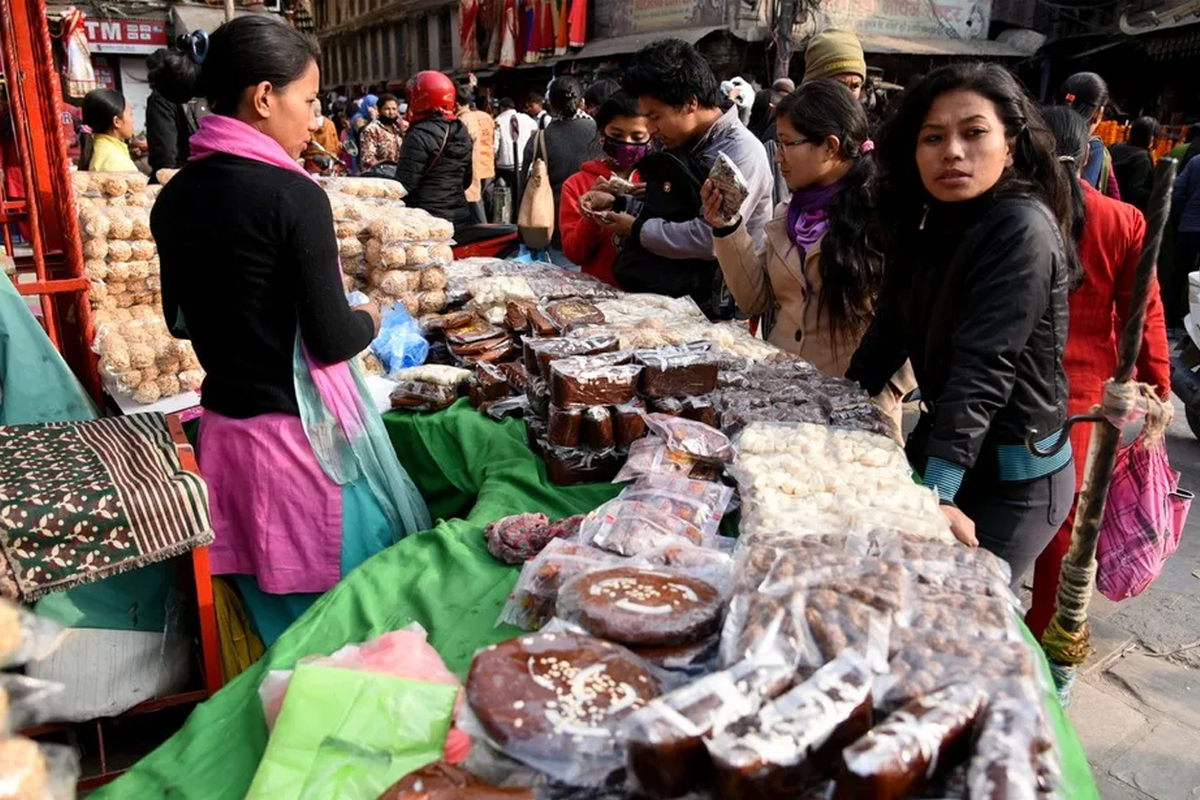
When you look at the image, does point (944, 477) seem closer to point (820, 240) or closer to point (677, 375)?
point (677, 375)

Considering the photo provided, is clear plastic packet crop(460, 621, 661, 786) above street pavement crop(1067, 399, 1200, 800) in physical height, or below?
above

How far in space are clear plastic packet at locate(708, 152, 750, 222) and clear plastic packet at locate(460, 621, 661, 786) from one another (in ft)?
6.02

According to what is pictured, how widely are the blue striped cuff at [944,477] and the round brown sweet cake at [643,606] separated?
Answer: 30.7 inches

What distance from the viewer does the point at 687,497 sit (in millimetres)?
1786

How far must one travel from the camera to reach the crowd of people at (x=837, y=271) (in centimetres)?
191

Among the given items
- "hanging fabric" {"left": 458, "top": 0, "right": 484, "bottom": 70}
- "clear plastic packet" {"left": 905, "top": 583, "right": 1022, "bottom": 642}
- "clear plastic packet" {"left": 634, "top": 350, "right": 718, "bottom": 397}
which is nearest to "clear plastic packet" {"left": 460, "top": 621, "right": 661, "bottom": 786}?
"clear plastic packet" {"left": 905, "top": 583, "right": 1022, "bottom": 642}

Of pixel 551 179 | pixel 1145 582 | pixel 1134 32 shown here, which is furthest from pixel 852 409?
pixel 1134 32

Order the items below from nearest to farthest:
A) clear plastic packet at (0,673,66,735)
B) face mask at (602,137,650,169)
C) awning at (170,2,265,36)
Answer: clear plastic packet at (0,673,66,735) < face mask at (602,137,650,169) < awning at (170,2,265,36)

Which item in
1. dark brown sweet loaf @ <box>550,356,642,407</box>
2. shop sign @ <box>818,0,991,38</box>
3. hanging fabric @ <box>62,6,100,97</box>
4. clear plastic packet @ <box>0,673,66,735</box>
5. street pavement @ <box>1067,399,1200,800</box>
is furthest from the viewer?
shop sign @ <box>818,0,991,38</box>

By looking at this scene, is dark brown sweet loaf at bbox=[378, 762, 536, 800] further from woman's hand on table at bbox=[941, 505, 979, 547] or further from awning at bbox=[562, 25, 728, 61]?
awning at bbox=[562, 25, 728, 61]

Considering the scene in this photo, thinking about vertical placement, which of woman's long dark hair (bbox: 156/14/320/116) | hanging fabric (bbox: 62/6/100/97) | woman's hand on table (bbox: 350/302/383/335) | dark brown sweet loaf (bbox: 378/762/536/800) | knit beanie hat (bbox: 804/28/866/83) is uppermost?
hanging fabric (bbox: 62/6/100/97)

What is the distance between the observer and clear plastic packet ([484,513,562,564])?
1.79 m

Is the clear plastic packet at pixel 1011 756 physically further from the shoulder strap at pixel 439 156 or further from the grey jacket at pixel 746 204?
the shoulder strap at pixel 439 156

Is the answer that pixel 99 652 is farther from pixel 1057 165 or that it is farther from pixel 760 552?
pixel 1057 165
